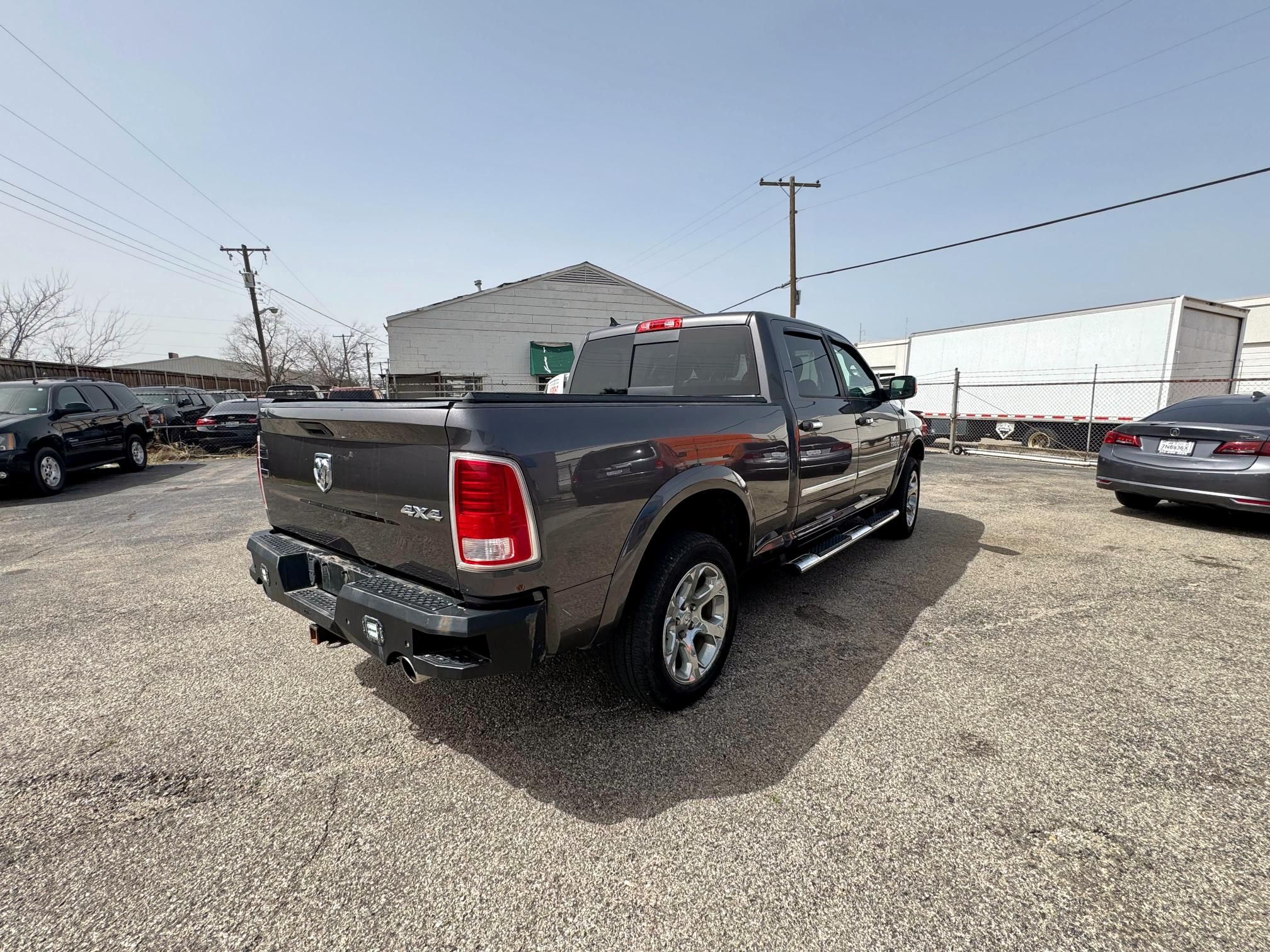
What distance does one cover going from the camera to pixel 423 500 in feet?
6.64

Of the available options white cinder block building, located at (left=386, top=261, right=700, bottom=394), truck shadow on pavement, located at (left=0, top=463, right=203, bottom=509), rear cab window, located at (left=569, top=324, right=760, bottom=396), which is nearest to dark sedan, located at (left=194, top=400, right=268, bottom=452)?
truck shadow on pavement, located at (left=0, top=463, right=203, bottom=509)

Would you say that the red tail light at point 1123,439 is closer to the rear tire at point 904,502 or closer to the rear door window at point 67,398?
the rear tire at point 904,502

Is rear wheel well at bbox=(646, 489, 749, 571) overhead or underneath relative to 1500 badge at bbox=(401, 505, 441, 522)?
underneath

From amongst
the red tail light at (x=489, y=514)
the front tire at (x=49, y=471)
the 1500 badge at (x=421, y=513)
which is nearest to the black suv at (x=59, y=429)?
the front tire at (x=49, y=471)

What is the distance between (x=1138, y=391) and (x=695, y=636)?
1504 cm

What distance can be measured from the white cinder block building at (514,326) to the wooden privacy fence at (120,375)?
823 centimetres

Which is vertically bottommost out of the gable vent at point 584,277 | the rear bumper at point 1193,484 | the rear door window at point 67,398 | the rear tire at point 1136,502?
the rear tire at point 1136,502

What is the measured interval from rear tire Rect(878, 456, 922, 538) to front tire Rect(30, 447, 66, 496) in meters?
11.2

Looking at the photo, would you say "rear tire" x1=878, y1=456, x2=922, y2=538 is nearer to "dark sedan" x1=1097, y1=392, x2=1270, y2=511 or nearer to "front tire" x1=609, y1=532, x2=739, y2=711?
"dark sedan" x1=1097, y1=392, x2=1270, y2=511

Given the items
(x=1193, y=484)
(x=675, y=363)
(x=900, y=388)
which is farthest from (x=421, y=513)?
(x=1193, y=484)

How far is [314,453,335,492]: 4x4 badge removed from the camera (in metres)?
2.44

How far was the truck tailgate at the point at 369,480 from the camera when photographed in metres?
1.99

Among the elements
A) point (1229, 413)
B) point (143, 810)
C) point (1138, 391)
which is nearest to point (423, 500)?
point (143, 810)

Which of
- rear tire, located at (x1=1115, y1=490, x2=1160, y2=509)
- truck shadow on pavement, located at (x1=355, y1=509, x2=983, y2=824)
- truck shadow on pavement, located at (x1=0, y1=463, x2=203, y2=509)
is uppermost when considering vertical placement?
truck shadow on pavement, located at (x1=0, y1=463, x2=203, y2=509)
